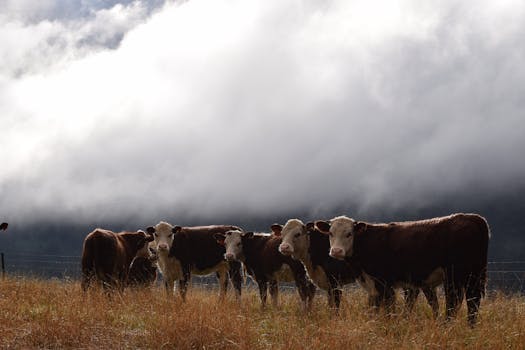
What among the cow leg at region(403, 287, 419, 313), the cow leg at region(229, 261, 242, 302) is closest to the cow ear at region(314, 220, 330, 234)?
the cow leg at region(403, 287, 419, 313)

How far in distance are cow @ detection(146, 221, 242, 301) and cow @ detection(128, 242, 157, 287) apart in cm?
196

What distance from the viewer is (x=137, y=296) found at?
12336mm

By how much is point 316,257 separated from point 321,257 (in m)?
0.13

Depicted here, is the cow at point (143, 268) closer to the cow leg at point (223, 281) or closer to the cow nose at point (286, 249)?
the cow leg at point (223, 281)

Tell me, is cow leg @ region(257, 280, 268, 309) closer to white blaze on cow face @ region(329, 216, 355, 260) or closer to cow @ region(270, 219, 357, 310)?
cow @ region(270, 219, 357, 310)

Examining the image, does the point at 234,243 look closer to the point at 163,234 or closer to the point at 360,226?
the point at 163,234

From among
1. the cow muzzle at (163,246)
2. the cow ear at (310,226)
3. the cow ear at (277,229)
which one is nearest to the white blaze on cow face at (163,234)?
the cow muzzle at (163,246)

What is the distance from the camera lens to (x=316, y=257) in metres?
13.2

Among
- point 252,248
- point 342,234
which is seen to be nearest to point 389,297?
point 342,234

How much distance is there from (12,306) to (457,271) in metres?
8.79

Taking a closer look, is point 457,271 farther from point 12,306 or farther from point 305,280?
point 12,306

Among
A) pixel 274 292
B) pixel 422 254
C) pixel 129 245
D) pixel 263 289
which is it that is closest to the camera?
pixel 422 254

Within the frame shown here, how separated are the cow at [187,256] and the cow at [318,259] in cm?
305

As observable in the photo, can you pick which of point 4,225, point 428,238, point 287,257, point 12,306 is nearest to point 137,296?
point 12,306
